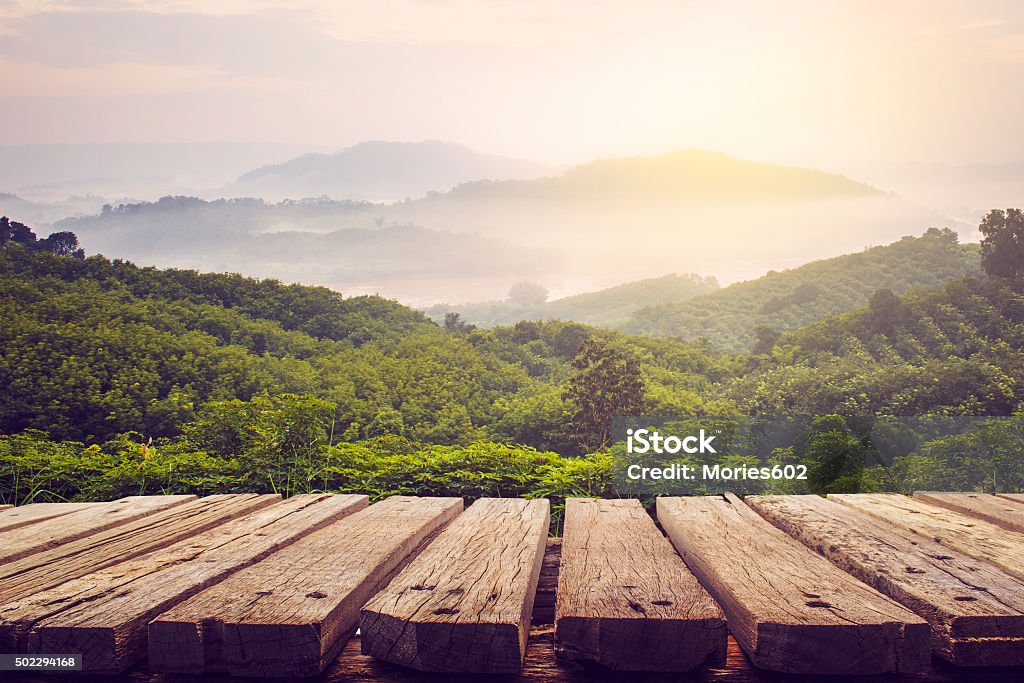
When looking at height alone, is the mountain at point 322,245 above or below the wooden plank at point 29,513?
above

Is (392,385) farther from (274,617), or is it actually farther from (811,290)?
(811,290)

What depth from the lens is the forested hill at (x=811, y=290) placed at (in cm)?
2388

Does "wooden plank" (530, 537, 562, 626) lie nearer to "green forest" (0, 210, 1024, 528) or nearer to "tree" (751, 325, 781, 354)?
"green forest" (0, 210, 1024, 528)

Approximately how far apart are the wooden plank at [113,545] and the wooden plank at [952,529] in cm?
130

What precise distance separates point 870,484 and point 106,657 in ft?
19.3

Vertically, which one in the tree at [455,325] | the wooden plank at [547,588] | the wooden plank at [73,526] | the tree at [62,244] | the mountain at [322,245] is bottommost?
the wooden plank at [547,588]

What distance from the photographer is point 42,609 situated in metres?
0.92

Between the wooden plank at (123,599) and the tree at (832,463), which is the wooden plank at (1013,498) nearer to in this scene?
the wooden plank at (123,599)

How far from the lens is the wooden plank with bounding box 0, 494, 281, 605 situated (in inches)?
42.3

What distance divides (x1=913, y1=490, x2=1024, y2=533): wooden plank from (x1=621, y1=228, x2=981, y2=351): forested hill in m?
21.5

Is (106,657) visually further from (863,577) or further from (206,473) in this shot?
(206,473)

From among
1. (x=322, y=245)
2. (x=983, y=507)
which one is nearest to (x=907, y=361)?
(x=983, y=507)

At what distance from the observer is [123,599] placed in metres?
A: 0.96

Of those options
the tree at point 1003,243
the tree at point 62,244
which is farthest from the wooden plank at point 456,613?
the tree at point 62,244
